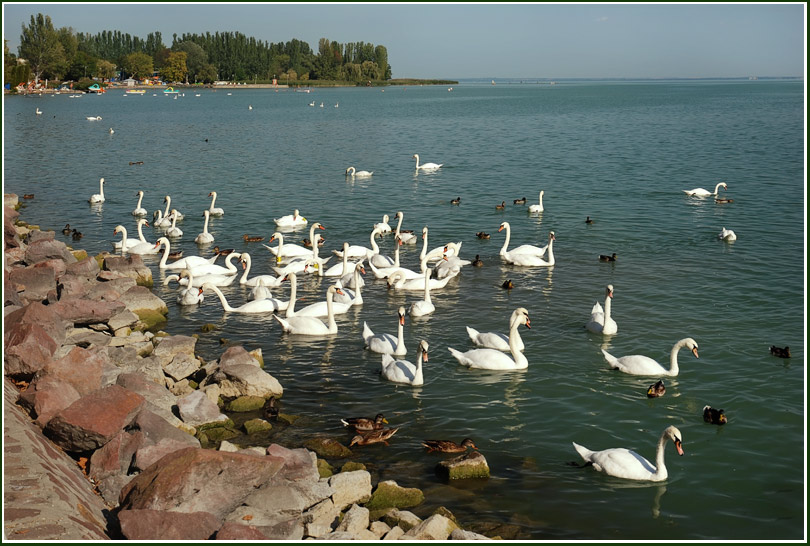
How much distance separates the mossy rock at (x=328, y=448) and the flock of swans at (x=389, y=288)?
3.02 metres

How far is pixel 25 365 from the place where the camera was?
13039 millimetres

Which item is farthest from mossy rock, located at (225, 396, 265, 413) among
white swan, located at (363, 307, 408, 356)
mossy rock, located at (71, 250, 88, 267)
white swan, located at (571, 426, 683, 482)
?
mossy rock, located at (71, 250, 88, 267)

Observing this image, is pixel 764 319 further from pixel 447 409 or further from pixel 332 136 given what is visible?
pixel 332 136

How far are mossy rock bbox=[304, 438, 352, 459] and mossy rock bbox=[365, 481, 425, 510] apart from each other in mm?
1560

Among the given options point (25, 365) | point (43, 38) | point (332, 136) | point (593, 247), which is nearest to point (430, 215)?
point (593, 247)

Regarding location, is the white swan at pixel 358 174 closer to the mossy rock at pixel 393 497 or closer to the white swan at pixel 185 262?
the white swan at pixel 185 262

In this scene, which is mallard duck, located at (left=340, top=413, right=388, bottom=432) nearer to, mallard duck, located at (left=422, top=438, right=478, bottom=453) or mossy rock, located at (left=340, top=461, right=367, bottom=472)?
mallard duck, located at (left=422, top=438, right=478, bottom=453)

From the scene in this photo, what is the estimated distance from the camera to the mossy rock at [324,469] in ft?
38.1

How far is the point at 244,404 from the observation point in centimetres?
1437

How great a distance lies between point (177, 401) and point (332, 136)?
5943 cm

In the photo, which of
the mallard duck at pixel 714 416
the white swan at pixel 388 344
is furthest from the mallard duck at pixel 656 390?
the white swan at pixel 388 344

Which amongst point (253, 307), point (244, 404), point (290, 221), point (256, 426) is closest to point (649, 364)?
point (256, 426)

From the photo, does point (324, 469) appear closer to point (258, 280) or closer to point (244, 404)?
point (244, 404)

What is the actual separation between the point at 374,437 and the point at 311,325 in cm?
596
